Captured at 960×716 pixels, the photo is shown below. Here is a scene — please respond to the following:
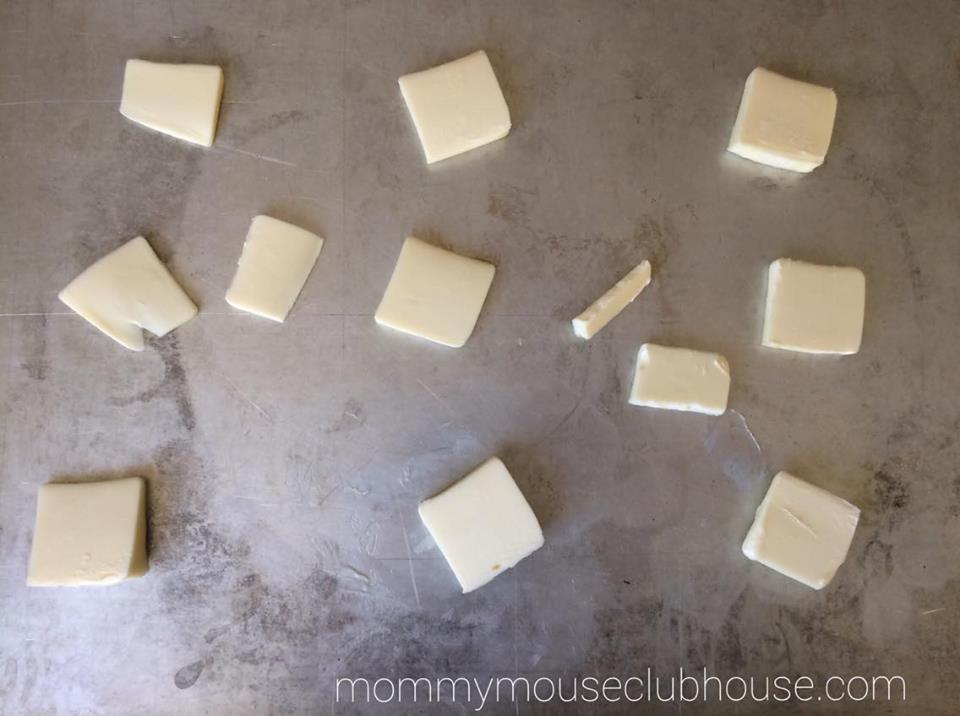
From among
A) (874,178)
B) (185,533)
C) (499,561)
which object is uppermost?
(874,178)

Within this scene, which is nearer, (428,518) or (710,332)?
(428,518)

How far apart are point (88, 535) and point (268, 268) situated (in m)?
0.63

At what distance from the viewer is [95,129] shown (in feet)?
5.52

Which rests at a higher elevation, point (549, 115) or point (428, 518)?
point (549, 115)

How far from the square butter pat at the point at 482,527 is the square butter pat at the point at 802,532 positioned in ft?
1.53

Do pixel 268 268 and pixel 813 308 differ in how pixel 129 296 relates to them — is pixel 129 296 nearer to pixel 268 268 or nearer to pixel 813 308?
pixel 268 268

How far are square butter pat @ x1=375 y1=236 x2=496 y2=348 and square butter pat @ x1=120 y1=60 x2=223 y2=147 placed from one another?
1.66 feet

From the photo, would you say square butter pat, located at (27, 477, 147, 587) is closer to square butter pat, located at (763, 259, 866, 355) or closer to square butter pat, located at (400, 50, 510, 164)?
square butter pat, located at (400, 50, 510, 164)

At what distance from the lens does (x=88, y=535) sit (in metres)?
1.57

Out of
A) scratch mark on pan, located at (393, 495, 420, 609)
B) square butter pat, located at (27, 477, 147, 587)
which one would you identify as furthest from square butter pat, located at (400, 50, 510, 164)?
square butter pat, located at (27, 477, 147, 587)

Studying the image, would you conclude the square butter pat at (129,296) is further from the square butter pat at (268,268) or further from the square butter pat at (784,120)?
the square butter pat at (784,120)

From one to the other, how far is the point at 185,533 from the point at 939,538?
61.4 inches

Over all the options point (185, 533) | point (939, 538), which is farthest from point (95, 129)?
point (939, 538)

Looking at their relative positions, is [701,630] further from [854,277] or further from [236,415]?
[236,415]
